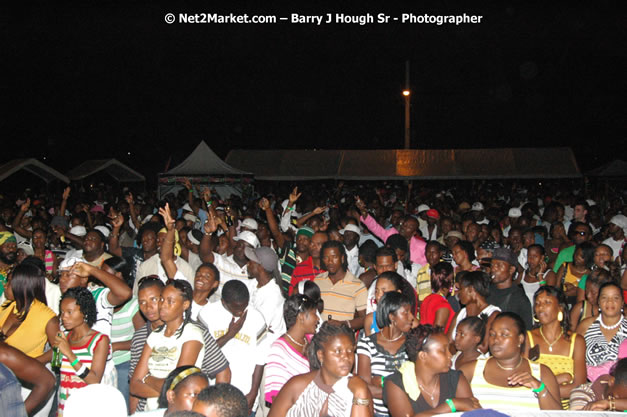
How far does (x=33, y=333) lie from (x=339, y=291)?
92.9 inches

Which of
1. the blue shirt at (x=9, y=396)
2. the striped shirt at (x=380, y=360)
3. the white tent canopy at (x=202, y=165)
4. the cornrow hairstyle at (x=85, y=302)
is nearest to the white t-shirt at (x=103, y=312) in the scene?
the cornrow hairstyle at (x=85, y=302)

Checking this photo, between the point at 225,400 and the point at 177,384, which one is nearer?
the point at 225,400

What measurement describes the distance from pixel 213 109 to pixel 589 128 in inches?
1368

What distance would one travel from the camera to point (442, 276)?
496 cm

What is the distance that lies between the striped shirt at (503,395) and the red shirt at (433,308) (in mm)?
1180

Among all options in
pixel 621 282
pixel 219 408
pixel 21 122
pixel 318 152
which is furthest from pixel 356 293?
pixel 21 122

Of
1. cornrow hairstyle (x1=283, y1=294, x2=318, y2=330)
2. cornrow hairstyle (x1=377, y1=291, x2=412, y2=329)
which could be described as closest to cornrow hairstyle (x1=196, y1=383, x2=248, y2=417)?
cornrow hairstyle (x1=283, y1=294, x2=318, y2=330)

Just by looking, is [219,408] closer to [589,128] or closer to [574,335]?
[574,335]

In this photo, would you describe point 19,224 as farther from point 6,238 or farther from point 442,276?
point 442,276

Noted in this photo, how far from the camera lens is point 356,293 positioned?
4.96 metres

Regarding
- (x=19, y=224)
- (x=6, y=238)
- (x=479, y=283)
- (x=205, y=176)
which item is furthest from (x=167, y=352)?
(x=205, y=176)

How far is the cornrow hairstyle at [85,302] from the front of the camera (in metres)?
3.63

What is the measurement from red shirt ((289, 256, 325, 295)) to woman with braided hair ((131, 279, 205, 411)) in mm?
2231

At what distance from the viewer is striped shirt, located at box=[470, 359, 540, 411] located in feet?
10.3
